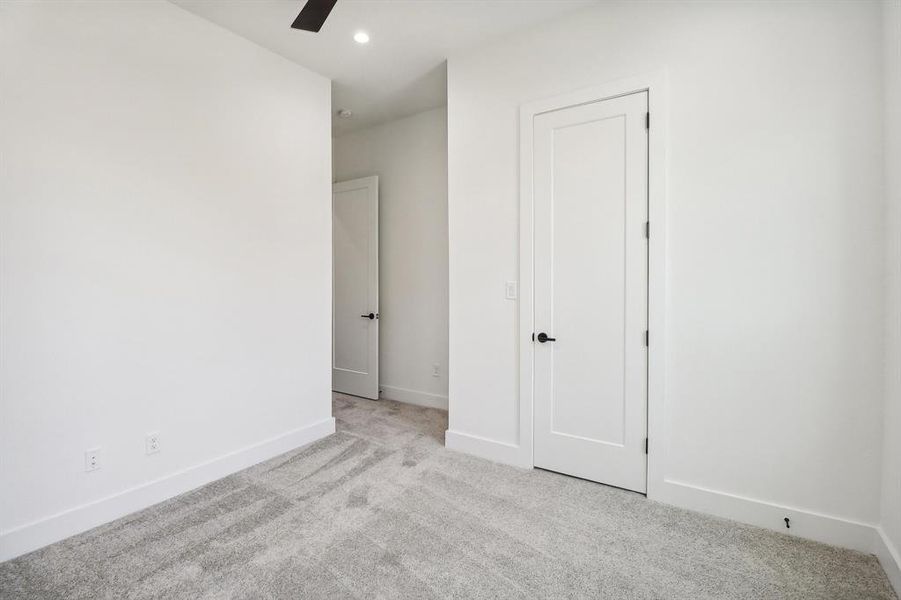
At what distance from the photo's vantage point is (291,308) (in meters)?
3.09

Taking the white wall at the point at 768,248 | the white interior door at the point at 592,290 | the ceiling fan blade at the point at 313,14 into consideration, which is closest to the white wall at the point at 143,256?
the ceiling fan blade at the point at 313,14

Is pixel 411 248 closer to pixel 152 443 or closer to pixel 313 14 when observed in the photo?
pixel 313 14

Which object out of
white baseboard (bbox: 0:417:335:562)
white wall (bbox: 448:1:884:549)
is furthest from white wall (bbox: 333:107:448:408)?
white wall (bbox: 448:1:884:549)

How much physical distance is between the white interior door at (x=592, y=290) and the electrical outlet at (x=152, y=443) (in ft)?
7.49

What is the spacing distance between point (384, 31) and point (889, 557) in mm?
3776

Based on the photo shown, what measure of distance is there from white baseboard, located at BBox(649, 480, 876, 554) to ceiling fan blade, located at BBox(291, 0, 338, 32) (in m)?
2.95

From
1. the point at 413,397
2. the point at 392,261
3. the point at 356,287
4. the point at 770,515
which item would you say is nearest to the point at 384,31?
the point at 392,261

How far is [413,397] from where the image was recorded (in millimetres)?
4203

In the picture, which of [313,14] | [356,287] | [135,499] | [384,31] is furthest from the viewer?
[356,287]

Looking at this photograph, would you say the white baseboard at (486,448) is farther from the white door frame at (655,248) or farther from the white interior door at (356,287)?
the white interior door at (356,287)

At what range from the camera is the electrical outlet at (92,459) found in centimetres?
207

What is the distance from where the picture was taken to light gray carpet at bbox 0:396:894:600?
5.44 ft

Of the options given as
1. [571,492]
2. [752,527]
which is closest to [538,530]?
[571,492]

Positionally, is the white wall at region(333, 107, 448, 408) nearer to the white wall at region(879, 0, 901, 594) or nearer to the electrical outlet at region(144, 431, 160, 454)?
the electrical outlet at region(144, 431, 160, 454)
